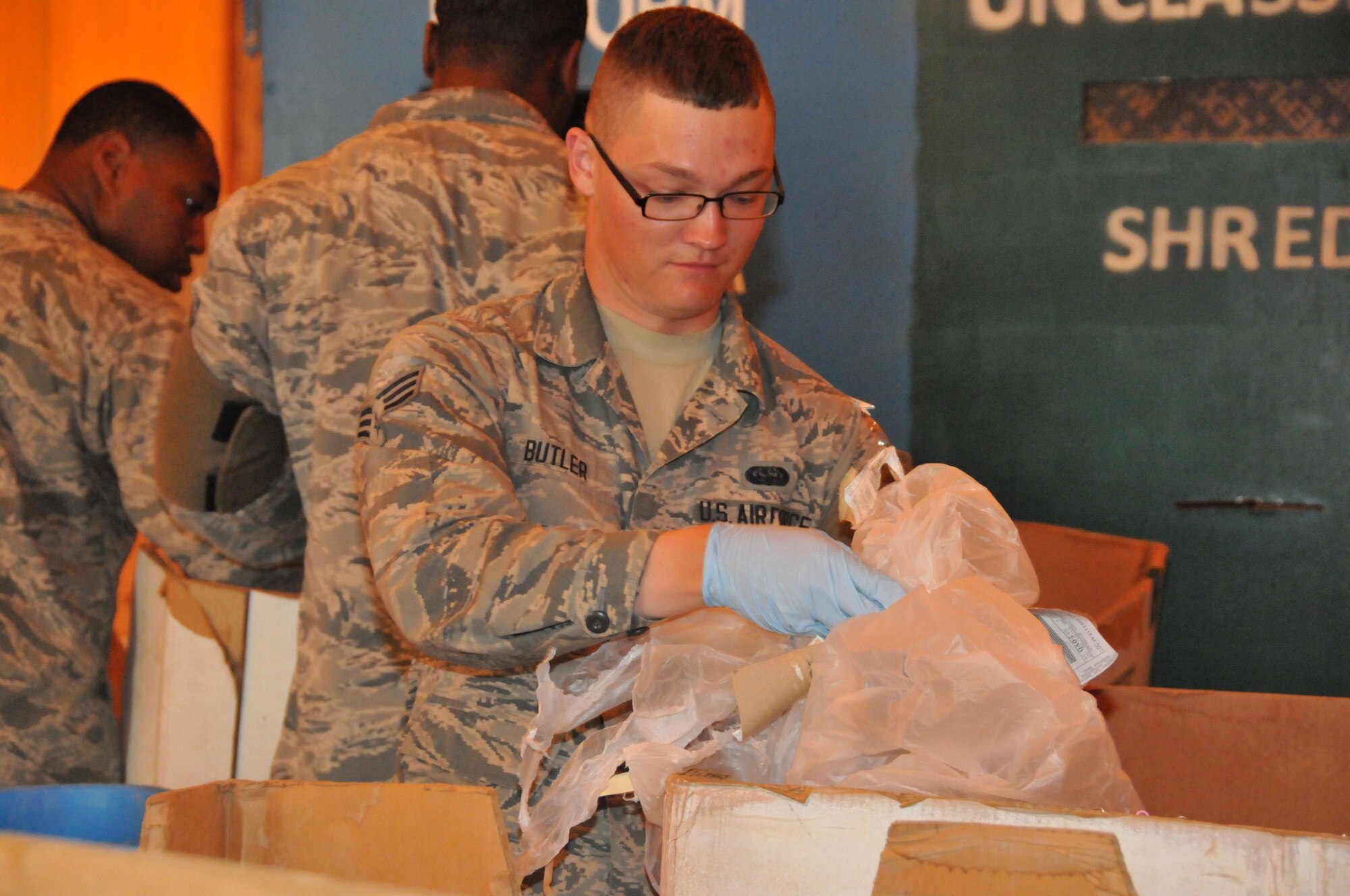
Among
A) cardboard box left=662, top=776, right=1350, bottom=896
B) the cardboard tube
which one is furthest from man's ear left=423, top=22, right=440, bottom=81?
cardboard box left=662, top=776, right=1350, bottom=896

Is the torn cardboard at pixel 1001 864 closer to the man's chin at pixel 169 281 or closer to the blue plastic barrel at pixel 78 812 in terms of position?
the blue plastic barrel at pixel 78 812

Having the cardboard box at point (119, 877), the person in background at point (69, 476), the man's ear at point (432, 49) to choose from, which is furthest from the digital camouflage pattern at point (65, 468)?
the cardboard box at point (119, 877)

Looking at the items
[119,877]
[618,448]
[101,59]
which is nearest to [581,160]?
[618,448]

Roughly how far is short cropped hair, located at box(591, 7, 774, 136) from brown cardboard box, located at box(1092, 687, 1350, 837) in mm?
635

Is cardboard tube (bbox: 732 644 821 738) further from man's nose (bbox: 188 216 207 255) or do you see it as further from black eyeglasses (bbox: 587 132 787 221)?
man's nose (bbox: 188 216 207 255)

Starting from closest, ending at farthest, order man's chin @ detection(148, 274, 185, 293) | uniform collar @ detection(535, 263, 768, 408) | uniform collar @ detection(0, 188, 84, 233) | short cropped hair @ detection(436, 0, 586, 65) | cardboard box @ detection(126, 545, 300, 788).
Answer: uniform collar @ detection(535, 263, 768, 408) < short cropped hair @ detection(436, 0, 586, 65) < cardboard box @ detection(126, 545, 300, 788) < uniform collar @ detection(0, 188, 84, 233) < man's chin @ detection(148, 274, 185, 293)

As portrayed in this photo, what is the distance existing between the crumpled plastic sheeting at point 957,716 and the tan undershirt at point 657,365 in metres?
0.44

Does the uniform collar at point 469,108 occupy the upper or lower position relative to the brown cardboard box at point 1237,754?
upper

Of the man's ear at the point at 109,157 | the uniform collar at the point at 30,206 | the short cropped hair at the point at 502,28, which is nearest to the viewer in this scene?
the short cropped hair at the point at 502,28

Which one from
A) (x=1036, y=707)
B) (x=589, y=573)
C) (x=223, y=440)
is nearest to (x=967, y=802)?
(x=1036, y=707)

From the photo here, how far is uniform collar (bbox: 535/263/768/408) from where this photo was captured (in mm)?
1225

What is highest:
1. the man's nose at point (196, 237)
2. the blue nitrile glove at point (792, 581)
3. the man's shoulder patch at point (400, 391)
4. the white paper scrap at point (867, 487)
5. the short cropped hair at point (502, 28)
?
the short cropped hair at point (502, 28)

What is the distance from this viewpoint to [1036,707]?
84cm

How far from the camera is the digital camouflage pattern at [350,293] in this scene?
1.54 meters
